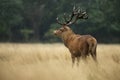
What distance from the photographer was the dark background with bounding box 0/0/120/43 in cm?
3481

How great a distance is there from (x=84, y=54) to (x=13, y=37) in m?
28.4

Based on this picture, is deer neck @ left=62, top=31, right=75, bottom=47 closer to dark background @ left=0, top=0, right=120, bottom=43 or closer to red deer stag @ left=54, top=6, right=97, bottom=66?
red deer stag @ left=54, top=6, right=97, bottom=66

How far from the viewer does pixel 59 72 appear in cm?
729

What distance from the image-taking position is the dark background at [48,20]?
34.8 metres

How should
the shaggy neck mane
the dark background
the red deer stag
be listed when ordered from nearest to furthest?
the red deer stag, the shaggy neck mane, the dark background

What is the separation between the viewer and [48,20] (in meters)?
39.8

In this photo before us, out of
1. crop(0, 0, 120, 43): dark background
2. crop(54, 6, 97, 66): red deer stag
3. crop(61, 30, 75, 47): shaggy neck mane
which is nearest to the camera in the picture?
crop(54, 6, 97, 66): red deer stag

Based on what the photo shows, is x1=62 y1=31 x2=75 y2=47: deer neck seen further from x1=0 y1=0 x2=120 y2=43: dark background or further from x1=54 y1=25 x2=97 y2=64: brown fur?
x1=0 y1=0 x2=120 y2=43: dark background

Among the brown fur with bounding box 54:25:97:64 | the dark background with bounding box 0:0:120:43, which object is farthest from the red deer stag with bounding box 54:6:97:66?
the dark background with bounding box 0:0:120:43

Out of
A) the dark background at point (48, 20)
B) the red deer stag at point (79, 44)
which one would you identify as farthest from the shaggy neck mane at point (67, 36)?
the dark background at point (48, 20)

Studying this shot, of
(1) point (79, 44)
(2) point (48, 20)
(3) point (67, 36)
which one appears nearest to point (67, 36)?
(3) point (67, 36)

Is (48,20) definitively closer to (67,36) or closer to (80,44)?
(67,36)

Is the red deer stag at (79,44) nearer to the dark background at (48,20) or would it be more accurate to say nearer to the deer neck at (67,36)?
the deer neck at (67,36)

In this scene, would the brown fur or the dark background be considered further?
the dark background
